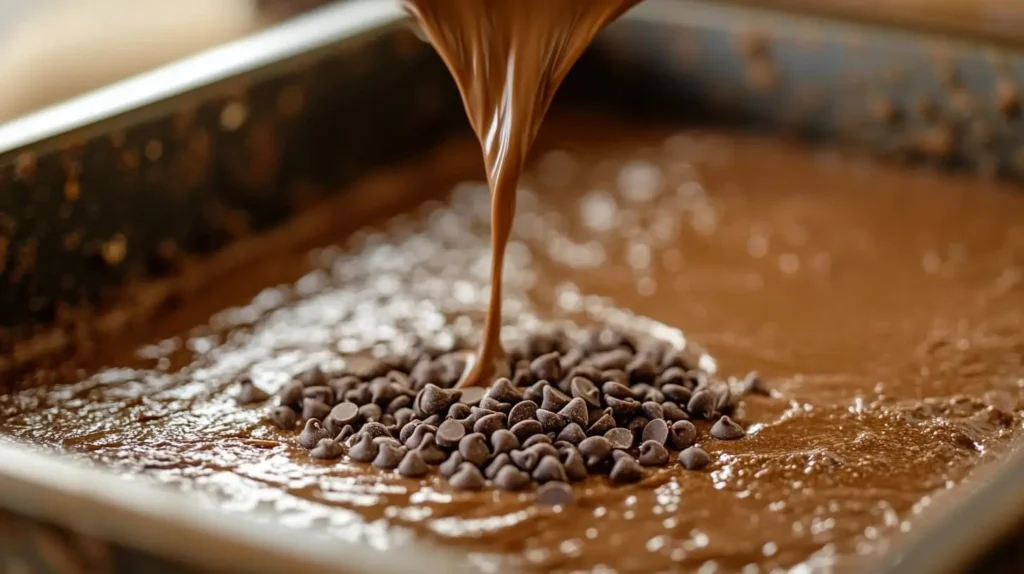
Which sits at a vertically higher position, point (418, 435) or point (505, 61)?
point (505, 61)

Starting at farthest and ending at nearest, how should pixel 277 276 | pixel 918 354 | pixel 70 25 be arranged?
1. pixel 70 25
2. pixel 277 276
3. pixel 918 354

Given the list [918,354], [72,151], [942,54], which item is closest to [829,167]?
[942,54]

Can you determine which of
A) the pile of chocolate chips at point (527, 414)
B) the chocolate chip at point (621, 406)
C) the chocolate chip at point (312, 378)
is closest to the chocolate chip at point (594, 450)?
the pile of chocolate chips at point (527, 414)

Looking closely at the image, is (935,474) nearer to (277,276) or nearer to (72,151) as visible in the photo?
(277,276)

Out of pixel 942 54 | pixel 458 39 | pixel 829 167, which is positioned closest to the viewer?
Result: pixel 458 39

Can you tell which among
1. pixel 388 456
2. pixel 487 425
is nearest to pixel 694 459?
pixel 487 425

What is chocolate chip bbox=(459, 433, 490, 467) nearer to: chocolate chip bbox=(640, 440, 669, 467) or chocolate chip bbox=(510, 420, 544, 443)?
chocolate chip bbox=(510, 420, 544, 443)

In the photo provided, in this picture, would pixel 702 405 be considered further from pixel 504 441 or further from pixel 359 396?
pixel 359 396
